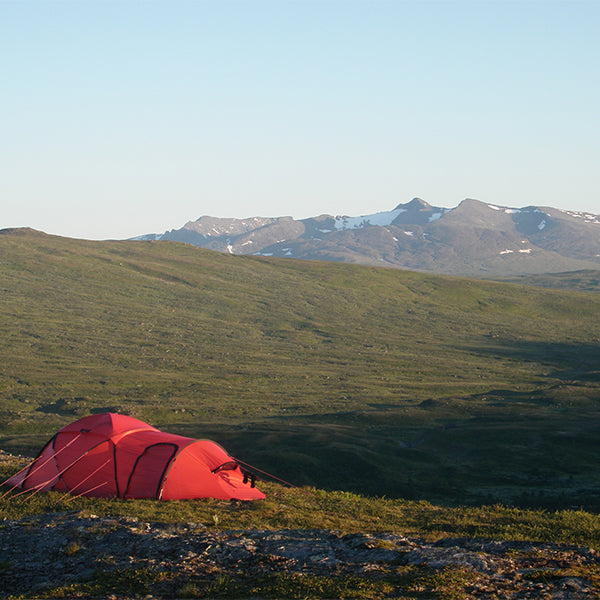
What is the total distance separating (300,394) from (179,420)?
2012cm

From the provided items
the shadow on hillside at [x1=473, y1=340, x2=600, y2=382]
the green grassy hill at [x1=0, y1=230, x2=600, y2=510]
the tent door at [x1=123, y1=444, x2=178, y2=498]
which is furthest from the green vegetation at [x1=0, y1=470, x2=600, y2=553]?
the shadow on hillside at [x1=473, y1=340, x2=600, y2=382]

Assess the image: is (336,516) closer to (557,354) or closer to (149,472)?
(149,472)

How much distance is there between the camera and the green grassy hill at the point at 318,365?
1730 inches

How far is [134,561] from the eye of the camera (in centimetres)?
Result: 1385

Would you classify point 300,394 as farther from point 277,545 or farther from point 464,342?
point 277,545

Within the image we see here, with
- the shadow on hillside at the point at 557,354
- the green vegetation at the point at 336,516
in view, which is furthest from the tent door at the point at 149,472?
the shadow on hillside at the point at 557,354

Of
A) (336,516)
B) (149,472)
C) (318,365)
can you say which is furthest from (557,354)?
(149,472)

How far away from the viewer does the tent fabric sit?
19953mm

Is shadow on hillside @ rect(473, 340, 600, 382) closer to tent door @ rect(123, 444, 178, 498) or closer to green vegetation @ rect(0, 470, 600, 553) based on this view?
green vegetation @ rect(0, 470, 600, 553)

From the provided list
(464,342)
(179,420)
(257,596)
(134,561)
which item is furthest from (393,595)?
(464,342)

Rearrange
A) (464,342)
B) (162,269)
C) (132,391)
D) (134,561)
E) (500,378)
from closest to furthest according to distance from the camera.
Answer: (134,561), (132,391), (500,378), (464,342), (162,269)

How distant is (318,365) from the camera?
98.6 meters

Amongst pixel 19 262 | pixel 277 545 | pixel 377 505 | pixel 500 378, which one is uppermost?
pixel 19 262

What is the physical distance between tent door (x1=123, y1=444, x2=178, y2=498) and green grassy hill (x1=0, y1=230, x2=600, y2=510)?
59.6 ft
